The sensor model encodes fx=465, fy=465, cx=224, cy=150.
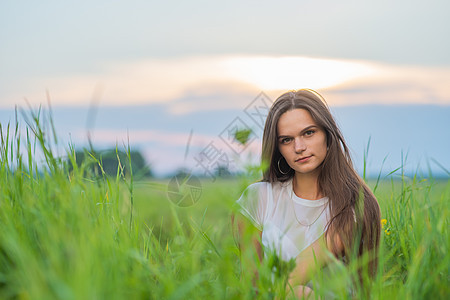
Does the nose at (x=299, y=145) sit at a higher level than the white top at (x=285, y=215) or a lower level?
higher

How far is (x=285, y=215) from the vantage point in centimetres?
350

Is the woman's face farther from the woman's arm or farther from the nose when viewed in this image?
the woman's arm

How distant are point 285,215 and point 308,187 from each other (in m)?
0.27

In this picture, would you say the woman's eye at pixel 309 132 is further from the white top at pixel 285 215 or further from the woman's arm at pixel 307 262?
the woman's arm at pixel 307 262

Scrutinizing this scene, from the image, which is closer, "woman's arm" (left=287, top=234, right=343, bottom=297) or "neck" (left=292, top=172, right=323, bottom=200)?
"woman's arm" (left=287, top=234, right=343, bottom=297)

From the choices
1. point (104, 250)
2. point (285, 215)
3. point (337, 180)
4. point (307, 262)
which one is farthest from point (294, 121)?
point (104, 250)

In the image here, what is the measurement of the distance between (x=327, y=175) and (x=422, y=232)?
2.82 feet

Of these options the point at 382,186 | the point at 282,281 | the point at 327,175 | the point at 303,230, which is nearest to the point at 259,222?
the point at 303,230

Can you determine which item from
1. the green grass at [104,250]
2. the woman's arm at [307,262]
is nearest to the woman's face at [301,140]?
the woman's arm at [307,262]

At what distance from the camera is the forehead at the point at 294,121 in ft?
10.4

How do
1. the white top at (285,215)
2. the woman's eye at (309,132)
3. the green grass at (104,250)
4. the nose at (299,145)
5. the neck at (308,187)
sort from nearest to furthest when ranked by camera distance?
the green grass at (104,250), the nose at (299,145), the woman's eye at (309,132), the white top at (285,215), the neck at (308,187)

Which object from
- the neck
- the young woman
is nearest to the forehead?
the young woman

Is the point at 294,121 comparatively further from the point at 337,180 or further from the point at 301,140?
the point at 337,180

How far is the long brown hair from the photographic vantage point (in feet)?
10.3
